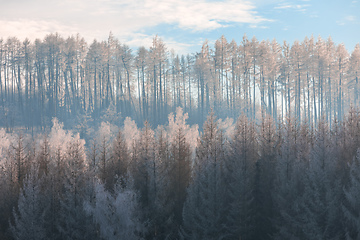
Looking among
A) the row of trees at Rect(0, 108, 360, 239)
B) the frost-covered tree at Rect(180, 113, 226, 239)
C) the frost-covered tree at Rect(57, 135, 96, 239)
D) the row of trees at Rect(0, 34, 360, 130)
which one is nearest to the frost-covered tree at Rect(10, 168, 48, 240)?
the row of trees at Rect(0, 108, 360, 239)

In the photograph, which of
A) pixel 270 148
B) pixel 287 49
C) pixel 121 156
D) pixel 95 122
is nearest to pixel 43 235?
pixel 121 156

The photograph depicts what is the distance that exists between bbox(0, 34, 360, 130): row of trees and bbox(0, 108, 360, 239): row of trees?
97.6 ft

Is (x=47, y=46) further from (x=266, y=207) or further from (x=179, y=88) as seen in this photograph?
(x=266, y=207)

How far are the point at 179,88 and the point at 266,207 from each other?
168 feet

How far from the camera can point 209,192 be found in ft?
98.5

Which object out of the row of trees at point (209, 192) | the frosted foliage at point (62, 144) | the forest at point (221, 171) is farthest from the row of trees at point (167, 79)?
the row of trees at point (209, 192)

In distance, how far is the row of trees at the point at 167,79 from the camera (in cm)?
6700

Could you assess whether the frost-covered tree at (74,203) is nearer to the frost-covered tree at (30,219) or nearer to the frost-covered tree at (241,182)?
the frost-covered tree at (30,219)

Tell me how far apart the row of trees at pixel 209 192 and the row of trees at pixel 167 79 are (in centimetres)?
2975

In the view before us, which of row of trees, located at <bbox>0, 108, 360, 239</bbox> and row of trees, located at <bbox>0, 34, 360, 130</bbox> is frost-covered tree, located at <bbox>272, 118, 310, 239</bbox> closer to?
row of trees, located at <bbox>0, 108, 360, 239</bbox>

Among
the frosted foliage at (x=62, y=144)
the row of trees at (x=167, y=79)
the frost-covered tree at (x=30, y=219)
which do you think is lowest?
the frost-covered tree at (x=30, y=219)

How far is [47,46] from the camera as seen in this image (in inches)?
3024

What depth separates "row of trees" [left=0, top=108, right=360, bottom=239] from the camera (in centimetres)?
2533

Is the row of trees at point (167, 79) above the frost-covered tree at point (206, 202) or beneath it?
above
